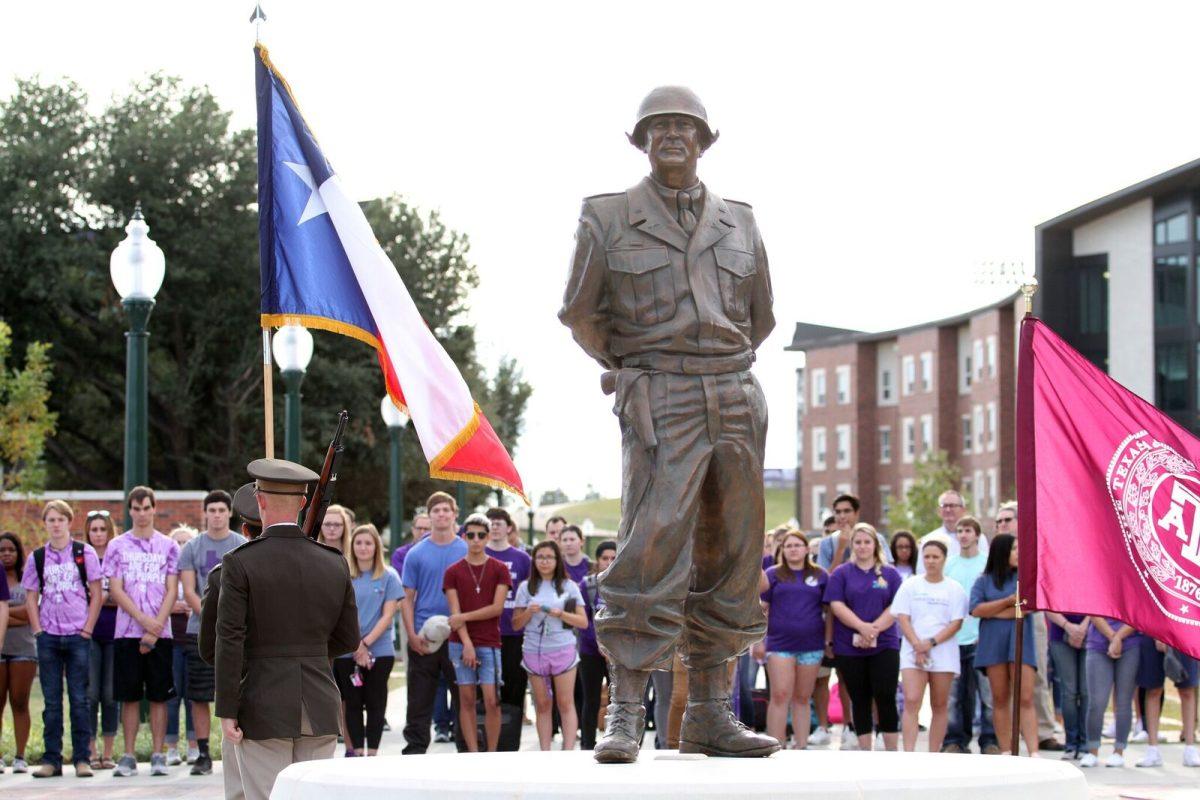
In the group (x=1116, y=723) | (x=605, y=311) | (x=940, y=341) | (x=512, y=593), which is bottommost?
(x=1116, y=723)

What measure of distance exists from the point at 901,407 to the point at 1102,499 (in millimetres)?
73200

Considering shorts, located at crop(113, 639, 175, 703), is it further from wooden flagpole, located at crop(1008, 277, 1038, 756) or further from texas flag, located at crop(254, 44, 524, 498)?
wooden flagpole, located at crop(1008, 277, 1038, 756)

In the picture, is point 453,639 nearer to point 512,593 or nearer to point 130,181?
point 512,593

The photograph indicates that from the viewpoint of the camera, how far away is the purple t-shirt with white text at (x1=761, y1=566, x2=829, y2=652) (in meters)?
13.6

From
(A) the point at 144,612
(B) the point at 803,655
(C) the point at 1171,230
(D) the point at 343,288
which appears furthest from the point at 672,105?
(C) the point at 1171,230

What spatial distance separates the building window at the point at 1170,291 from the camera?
55.5m

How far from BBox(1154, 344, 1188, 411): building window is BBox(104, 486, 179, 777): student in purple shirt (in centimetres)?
4705

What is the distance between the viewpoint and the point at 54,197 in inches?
1582

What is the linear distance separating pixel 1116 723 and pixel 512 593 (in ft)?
16.1

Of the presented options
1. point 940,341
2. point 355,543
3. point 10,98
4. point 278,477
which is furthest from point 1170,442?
point 940,341

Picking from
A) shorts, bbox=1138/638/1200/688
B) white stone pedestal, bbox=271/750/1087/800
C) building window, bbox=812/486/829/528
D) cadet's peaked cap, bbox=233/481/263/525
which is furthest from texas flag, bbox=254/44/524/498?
building window, bbox=812/486/829/528

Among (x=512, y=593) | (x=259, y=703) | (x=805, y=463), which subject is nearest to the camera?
(x=259, y=703)

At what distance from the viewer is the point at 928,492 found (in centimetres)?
6900

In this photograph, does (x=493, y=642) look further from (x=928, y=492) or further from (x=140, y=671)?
(x=928, y=492)
